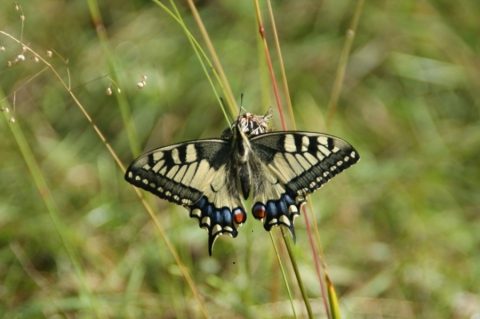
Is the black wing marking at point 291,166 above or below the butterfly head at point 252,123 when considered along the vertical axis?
below

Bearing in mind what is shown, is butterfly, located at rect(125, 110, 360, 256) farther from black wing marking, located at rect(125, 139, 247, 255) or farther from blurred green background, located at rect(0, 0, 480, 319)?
blurred green background, located at rect(0, 0, 480, 319)

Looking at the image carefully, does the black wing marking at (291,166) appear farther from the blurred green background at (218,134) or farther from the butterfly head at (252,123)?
the blurred green background at (218,134)

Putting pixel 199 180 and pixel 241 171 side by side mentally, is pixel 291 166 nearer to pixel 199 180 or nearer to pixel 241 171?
pixel 241 171

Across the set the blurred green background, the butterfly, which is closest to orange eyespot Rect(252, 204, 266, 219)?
the butterfly

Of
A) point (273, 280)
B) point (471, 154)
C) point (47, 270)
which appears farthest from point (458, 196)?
point (47, 270)

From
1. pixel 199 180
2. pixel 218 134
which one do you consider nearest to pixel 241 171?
pixel 199 180

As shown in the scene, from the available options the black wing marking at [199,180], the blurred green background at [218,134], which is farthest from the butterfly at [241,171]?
A: the blurred green background at [218,134]
